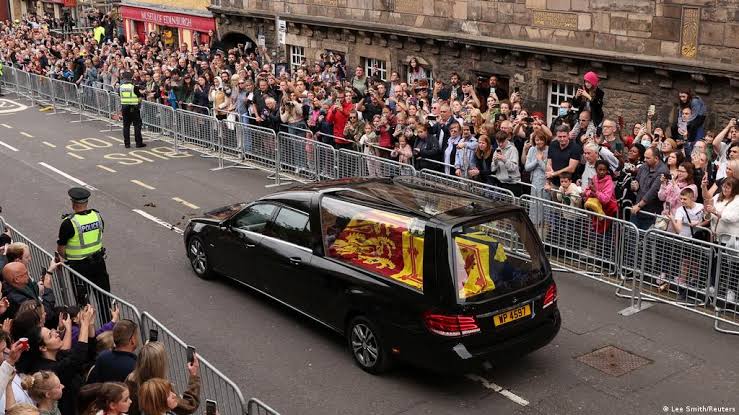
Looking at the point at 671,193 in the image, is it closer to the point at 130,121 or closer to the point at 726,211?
the point at 726,211

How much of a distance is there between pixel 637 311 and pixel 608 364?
155 cm

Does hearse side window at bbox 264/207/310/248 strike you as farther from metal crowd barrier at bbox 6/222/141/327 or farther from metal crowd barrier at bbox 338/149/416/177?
metal crowd barrier at bbox 338/149/416/177

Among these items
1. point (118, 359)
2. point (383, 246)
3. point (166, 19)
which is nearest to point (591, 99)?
point (383, 246)

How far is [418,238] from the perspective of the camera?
8.51 m

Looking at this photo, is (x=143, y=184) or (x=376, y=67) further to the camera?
(x=376, y=67)

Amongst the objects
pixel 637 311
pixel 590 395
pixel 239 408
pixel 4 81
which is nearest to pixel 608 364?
pixel 590 395

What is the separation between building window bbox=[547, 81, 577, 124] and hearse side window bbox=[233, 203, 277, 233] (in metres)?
9.94

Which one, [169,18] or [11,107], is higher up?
[169,18]

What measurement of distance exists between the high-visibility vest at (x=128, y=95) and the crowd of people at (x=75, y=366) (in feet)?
42.8

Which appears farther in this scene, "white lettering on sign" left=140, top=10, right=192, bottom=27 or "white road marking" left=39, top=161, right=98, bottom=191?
"white lettering on sign" left=140, top=10, right=192, bottom=27

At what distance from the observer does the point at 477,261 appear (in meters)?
8.45

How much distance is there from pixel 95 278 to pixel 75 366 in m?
3.38

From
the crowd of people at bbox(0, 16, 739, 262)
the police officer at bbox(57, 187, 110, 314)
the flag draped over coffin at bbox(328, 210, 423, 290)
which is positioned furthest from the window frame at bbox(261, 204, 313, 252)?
the crowd of people at bbox(0, 16, 739, 262)

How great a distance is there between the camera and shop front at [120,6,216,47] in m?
34.3
